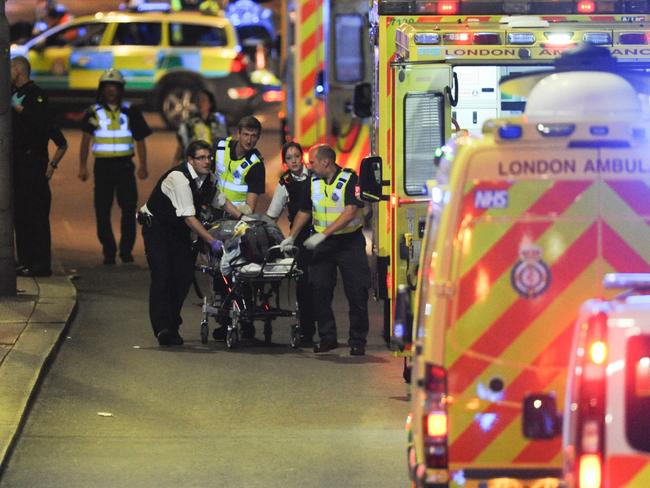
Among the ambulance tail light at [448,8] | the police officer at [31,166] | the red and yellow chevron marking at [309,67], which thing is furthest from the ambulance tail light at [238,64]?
the ambulance tail light at [448,8]

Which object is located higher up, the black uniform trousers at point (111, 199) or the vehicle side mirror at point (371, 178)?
the vehicle side mirror at point (371, 178)

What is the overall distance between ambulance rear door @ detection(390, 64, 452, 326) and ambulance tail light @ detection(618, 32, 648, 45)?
1079 millimetres

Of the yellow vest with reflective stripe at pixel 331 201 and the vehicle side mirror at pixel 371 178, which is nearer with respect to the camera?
the vehicle side mirror at pixel 371 178

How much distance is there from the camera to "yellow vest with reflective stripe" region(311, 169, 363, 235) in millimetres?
12281

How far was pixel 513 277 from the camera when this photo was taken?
673 cm

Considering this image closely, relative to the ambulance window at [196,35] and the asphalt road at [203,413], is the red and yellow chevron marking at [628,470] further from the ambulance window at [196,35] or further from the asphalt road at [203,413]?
the ambulance window at [196,35]

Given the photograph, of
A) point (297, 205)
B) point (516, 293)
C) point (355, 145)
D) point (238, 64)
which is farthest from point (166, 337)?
point (238, 64)

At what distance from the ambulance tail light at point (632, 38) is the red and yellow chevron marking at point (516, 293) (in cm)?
421

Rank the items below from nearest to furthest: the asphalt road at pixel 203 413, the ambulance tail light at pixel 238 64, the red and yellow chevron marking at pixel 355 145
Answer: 1. the asphalt road at pixel 203 413
2. the red and yellow chevron marking at pixel 355 145
3. the ambulance tail light at pixel 238 64

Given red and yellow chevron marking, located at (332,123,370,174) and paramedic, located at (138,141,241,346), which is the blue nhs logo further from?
red and yellow chevron marking, located at (332,123,370,174)

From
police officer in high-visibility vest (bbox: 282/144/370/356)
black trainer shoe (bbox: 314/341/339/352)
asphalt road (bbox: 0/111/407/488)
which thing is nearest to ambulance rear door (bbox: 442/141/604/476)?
asphalt road (bbox: 0/111/407/488)

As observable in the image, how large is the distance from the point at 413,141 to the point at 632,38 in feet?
4.91

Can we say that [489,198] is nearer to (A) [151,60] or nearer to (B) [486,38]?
(B) [486,38]

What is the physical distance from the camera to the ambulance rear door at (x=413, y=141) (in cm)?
1108
